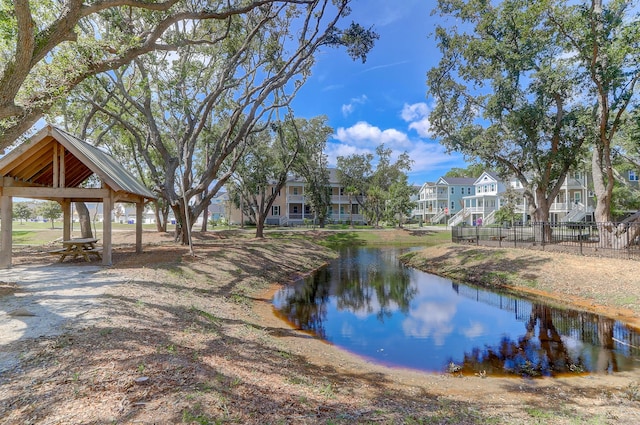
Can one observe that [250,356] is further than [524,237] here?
No

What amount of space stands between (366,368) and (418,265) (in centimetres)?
1615

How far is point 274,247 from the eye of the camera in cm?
2302

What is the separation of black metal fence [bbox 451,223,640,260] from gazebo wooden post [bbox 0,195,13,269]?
2273cm

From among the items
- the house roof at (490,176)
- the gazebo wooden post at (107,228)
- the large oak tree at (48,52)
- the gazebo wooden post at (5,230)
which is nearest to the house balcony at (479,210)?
the house roof at (490,176)

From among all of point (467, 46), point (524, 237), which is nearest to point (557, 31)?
point (467, 46)

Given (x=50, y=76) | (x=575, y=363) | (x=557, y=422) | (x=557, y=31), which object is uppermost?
(x=557, y=31)

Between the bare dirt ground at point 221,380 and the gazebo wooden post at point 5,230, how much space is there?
2289 mm

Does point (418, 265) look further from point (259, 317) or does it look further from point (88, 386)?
point (88, 386)

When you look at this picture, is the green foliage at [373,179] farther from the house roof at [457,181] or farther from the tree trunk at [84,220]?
the tree trunk at [84,220]

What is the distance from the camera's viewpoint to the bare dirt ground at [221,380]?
374 centimetres

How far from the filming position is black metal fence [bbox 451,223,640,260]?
49.3 ft

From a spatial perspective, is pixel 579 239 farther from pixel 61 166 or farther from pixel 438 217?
pixel 438 217

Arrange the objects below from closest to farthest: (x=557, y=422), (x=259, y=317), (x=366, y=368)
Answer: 1. (x=557, y=422)
2. (x=366, y=368)
3. (x=259, y=317)

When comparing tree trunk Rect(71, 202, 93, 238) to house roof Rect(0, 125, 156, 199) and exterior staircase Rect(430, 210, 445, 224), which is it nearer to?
house roof Rect(0, 125, 156, 199)
